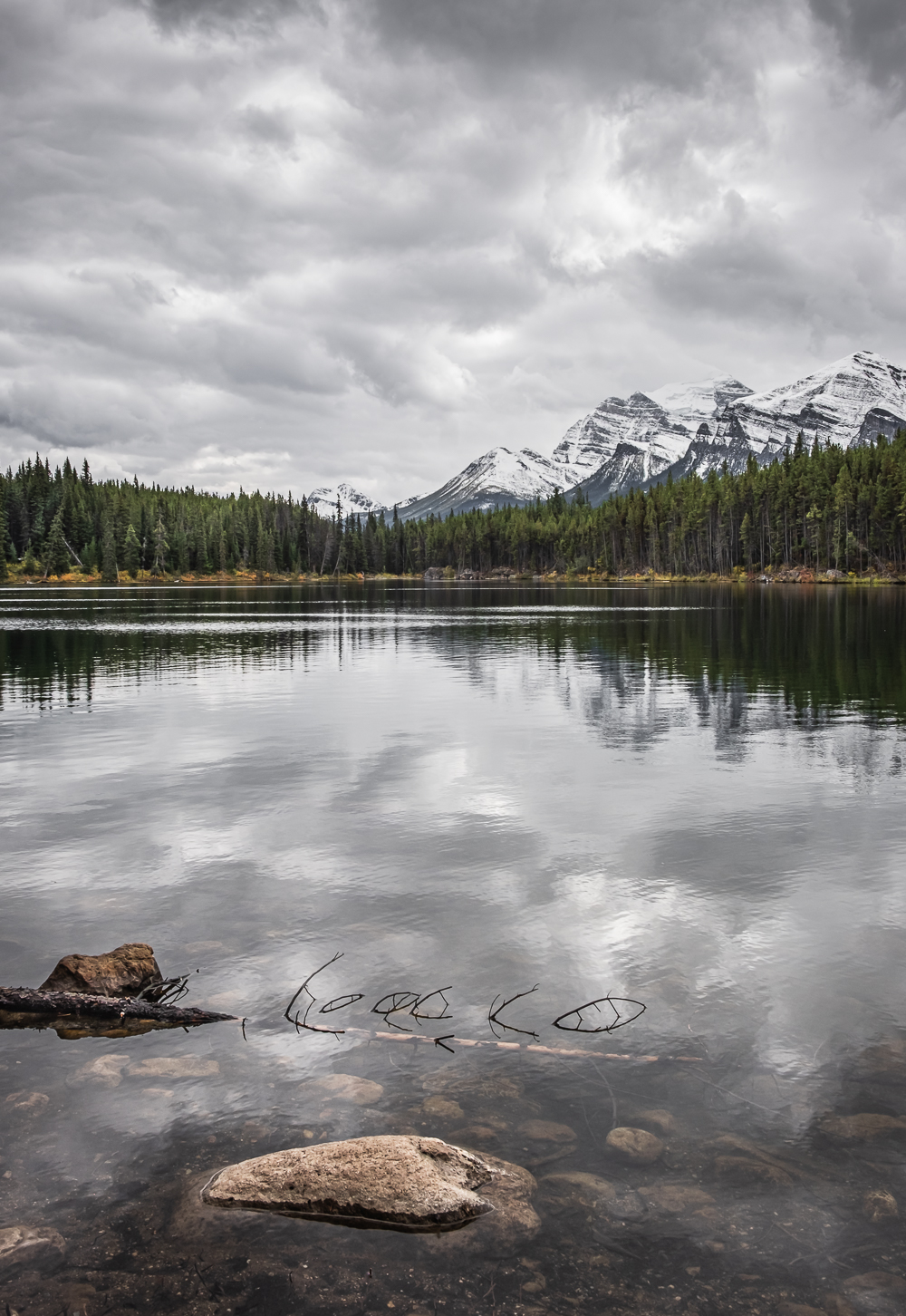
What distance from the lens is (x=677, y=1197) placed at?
20.9ft

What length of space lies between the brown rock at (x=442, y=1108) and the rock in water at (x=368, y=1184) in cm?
67

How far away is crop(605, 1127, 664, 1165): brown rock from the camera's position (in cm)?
677

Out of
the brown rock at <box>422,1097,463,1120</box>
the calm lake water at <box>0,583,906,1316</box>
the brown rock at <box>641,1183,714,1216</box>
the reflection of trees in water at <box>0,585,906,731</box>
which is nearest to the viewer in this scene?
the calm lake water at <box>0,583,906,1316</box>

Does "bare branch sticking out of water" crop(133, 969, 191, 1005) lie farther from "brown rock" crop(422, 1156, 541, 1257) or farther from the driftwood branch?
"brown rock" crop(422, 1156, 541, 1257)

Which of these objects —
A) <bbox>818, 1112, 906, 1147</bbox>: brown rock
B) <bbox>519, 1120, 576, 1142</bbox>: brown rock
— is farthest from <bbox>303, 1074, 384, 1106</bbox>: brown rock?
<bbox>818, 1112, 906, 1147</bbox>: brown rock

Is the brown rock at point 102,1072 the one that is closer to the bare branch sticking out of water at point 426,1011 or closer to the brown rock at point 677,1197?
the bare branch sticking out of water at point 426,1011

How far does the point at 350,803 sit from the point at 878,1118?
1225 centimetres

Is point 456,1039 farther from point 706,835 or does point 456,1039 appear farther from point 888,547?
point 888,547

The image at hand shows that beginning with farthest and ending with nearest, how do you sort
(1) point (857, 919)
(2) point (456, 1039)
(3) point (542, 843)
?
1. (3) point (542, 843)
2. (1) point (857, 919)
3. (2) point (456, 1039)

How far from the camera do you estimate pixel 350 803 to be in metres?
18.0

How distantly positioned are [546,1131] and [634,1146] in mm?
707

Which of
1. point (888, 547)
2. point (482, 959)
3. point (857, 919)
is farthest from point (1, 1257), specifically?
point (888, 547)

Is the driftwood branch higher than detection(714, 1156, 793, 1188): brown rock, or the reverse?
the driftwood branch

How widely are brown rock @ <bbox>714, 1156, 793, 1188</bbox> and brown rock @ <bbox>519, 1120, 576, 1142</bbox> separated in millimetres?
1156
